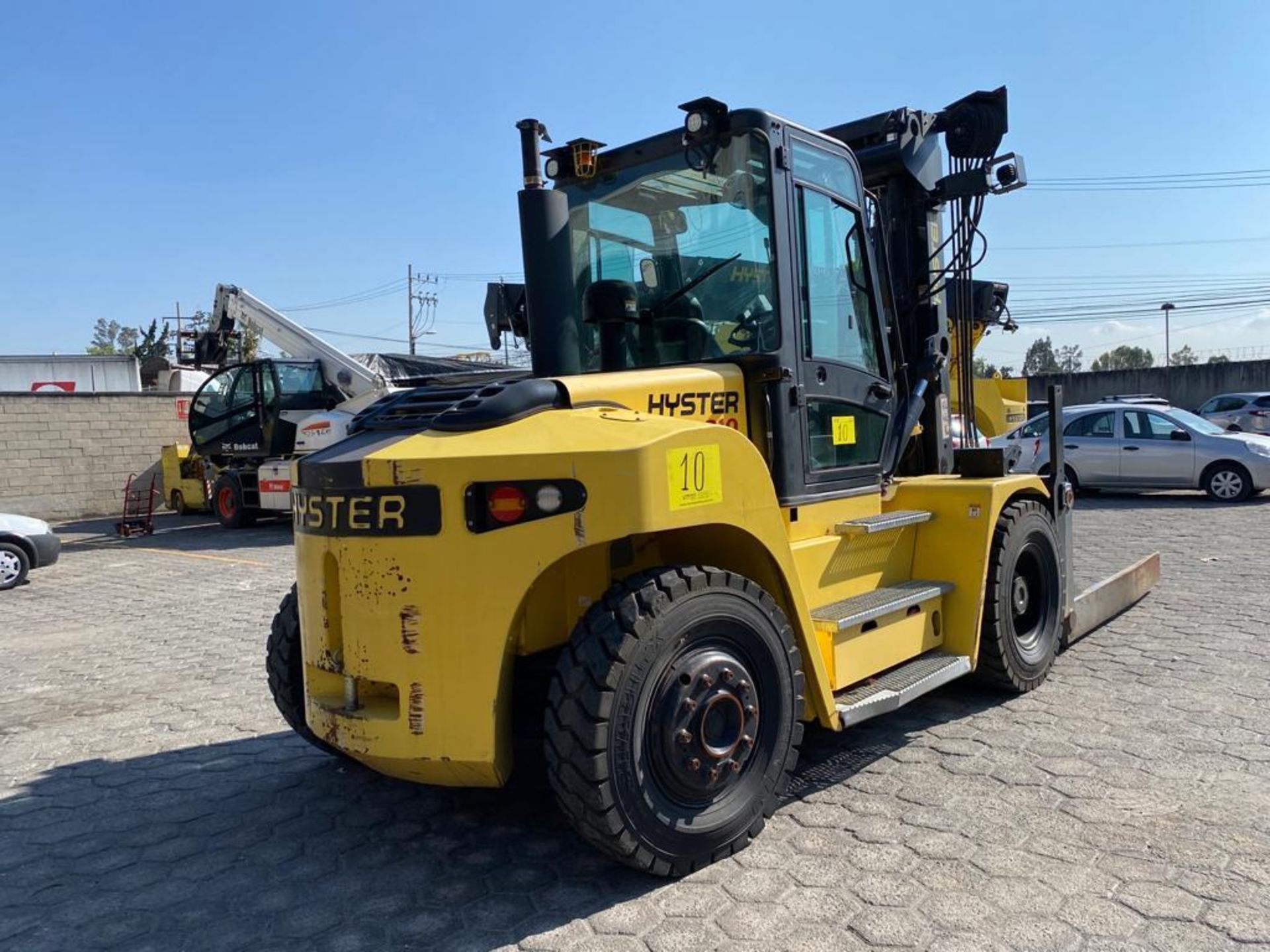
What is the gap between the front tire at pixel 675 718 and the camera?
9.91 ft

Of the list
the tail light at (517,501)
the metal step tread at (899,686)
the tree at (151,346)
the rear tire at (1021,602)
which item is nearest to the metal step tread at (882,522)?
the rear tire at (1021,602)

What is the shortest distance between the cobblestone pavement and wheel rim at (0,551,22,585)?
5977 mm


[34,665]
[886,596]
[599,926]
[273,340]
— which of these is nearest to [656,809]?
[599,926]

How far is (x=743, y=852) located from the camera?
3.48 meters

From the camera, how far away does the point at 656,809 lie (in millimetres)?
3158

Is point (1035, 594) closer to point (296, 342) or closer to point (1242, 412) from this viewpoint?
point (296, 342)

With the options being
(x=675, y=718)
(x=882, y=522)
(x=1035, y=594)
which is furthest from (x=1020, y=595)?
(x=675, y=718)

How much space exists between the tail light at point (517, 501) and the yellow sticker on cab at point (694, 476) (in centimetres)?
31

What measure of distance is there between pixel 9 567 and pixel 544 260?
10.3 metres

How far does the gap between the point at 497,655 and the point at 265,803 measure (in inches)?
72.6

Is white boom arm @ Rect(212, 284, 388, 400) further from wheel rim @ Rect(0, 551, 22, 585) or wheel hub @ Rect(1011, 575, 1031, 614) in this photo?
wheel hub @ Rect(1011, 575, 1031, 614)

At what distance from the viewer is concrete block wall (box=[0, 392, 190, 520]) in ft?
62.7

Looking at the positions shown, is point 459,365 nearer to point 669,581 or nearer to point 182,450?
point 182,450

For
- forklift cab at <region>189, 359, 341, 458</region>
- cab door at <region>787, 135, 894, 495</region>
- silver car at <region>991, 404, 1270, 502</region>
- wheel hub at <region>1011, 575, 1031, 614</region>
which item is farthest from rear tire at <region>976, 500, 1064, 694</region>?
forklift cab at <region>189, 359, 341, 458</region>
